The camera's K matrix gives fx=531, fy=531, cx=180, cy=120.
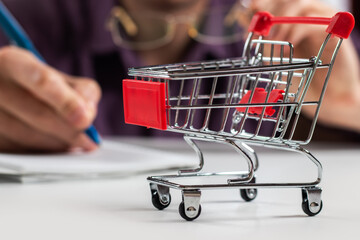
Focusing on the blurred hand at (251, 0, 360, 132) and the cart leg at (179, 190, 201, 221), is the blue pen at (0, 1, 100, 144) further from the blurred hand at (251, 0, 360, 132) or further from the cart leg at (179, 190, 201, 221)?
the cart leg at (179, 190, 201, 221)

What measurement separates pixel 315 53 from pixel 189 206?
1.84 ft

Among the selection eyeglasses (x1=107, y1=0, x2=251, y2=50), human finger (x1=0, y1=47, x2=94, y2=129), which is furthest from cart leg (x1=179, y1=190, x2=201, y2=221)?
eyeglasses (x1=107, y1=0, x2=251, y2=50)

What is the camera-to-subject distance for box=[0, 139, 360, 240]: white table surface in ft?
1.54

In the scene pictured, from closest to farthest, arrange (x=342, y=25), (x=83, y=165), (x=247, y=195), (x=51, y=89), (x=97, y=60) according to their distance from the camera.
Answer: (x=342, y=25)
(x=247, y=195)
(x=83, y=165)
(x=51, y=89)
(x=97, y=60)

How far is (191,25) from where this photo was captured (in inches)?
61.2

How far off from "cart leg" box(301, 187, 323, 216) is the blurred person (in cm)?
49

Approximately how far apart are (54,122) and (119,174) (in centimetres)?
25

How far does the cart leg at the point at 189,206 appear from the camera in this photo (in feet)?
1.67

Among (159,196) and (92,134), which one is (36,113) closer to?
(92,134)

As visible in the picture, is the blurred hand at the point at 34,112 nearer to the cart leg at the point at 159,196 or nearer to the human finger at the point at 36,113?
the human finger at the point at 36,113

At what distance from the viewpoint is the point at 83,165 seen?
808 mm

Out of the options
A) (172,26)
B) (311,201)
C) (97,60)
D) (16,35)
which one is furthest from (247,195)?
(97,60)

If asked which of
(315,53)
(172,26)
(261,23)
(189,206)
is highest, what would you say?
(172,26)

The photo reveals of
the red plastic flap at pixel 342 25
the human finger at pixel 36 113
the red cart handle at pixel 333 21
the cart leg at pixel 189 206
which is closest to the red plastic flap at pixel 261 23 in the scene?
the red cart handle at pixel 333 21
